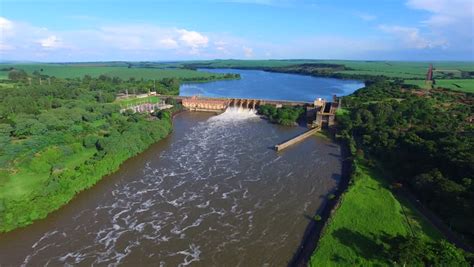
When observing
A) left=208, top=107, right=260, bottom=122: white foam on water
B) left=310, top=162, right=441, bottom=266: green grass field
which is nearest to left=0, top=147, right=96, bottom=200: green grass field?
left=310, top=162, right=441, bottom=266: green grass field

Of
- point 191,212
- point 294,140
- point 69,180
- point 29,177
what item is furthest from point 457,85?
point 29,177

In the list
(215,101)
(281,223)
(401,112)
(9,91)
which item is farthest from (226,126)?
(9,91)

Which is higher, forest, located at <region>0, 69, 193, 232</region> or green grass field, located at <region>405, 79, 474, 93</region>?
green grass field, located at <region>405, 79, 474, 93</region>

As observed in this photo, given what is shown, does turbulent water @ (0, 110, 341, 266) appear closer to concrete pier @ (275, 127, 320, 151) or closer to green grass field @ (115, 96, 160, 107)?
concrete pier @ (275, 127, 320, 151)

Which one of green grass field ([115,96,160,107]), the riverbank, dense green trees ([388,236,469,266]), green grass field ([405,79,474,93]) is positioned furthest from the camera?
green grass field ([405,79,474,93])

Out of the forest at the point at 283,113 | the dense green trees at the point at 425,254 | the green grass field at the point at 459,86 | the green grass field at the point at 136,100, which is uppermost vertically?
the green grass field at the point at 459,86

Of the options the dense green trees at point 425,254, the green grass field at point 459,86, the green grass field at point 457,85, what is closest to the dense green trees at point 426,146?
the dense green trees at point 425,254

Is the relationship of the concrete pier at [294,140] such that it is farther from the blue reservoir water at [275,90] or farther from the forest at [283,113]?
the blue reservoir water at [275,90]
